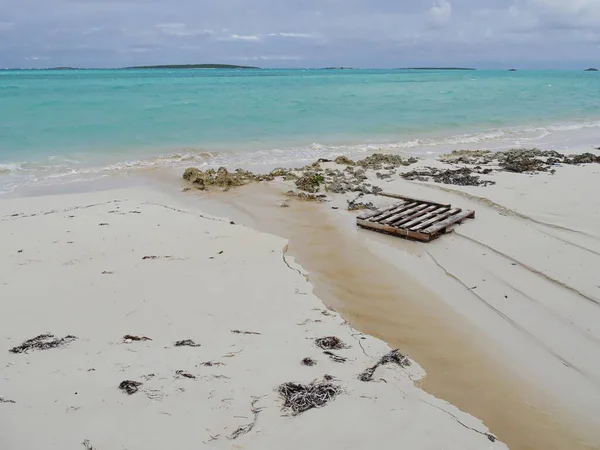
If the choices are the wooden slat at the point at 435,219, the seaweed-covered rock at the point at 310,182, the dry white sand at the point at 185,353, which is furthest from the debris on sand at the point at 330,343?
the seaweed-covered rock at the point at 310,182

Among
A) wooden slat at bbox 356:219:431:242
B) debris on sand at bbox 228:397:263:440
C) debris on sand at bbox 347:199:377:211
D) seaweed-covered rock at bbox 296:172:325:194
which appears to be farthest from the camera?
seaweed-covered rock at bbox 296:172:325:194

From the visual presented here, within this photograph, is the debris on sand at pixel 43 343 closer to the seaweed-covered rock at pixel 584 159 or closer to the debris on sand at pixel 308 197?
the debris on sand at pixel 308 197

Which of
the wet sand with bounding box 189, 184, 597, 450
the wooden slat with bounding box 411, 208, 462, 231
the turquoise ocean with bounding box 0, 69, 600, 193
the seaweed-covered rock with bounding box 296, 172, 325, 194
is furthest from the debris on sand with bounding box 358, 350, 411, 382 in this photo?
the turquoise ocean with bounding box 0, 69, 600, 193

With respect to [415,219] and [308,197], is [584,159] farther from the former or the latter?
[308,197]

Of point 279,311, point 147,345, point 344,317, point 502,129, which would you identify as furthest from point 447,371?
point 502,129

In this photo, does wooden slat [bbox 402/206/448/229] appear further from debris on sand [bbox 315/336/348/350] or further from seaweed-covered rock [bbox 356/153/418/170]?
seaweed-covered rock [bbox 356/153/418/170]

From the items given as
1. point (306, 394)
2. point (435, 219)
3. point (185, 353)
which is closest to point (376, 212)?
point (435, 219)

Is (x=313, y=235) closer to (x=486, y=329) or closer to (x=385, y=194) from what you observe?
(x=385, y=194)

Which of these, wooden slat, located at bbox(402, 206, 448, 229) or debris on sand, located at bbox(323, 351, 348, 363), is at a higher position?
wooden slat, located at bbox(402, 206, 448, 229)
